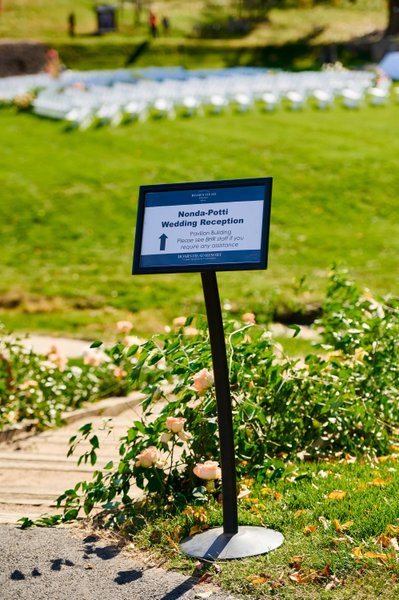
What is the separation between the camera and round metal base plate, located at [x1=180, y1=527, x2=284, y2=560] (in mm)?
5254

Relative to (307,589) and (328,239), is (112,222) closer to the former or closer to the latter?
(328,239)

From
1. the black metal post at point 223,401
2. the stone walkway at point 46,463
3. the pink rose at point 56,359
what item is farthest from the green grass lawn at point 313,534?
the pink rose at point 56,359

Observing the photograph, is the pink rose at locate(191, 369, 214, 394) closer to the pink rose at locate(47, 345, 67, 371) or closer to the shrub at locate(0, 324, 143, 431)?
the shrub at locate(0, 324, 143, 431)

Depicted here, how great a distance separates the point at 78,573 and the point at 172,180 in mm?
17146

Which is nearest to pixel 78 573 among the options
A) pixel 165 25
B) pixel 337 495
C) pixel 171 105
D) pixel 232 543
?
pixel 232 543

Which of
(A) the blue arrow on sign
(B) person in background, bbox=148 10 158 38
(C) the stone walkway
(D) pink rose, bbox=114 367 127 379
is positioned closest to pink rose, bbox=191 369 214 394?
(C) the stone walkway

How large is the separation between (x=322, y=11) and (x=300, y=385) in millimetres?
56717

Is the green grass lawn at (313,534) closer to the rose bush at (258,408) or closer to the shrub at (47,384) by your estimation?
the rose bush at (258,408)

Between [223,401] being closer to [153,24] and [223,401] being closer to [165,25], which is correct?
[153,24]

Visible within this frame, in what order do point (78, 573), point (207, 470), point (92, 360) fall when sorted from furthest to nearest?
point (92, 360)
point (207, 470)
point (78, 573)

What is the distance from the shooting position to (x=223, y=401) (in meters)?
5.46

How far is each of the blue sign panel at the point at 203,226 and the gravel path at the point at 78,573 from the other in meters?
1.54

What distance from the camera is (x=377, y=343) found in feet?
24.8

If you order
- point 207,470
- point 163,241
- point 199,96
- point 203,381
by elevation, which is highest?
point 199,96
